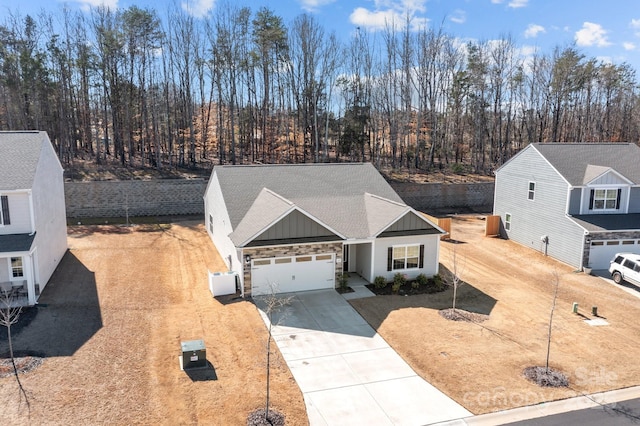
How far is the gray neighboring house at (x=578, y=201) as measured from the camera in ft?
79.4

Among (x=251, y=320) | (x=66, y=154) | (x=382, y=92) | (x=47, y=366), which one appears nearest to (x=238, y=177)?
(x=251, y=320)

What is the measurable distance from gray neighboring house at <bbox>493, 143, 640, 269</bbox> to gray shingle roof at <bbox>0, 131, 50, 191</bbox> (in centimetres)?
2600

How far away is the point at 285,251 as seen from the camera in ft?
63.3

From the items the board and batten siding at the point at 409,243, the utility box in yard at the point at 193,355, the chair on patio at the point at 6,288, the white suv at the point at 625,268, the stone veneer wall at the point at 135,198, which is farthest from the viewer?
the stone veneer wall at the point at 135,198

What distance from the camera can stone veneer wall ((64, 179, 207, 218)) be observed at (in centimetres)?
3300

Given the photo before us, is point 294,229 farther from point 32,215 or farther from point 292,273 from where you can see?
point 32,215

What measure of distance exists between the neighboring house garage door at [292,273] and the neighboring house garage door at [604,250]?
46.5 ft

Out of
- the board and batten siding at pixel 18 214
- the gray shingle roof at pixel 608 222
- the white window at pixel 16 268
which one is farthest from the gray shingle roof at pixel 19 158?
the gray shingle roof at pixel 608 222

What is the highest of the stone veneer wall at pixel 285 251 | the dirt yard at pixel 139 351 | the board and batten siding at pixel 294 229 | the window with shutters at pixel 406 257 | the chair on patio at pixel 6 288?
the board and batten siding at pixel 294 229

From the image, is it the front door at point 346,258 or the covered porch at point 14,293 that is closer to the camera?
the covered porch at point 14,293

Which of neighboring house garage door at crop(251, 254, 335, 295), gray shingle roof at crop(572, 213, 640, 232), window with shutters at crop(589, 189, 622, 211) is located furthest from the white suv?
neighboring house garage door at crop(251, 254, 335, 295)

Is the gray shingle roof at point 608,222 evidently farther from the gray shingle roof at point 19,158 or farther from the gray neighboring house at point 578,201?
the gray shingle roof at point 19,158

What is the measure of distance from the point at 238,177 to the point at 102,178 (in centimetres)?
1697

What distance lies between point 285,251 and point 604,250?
17002mm
